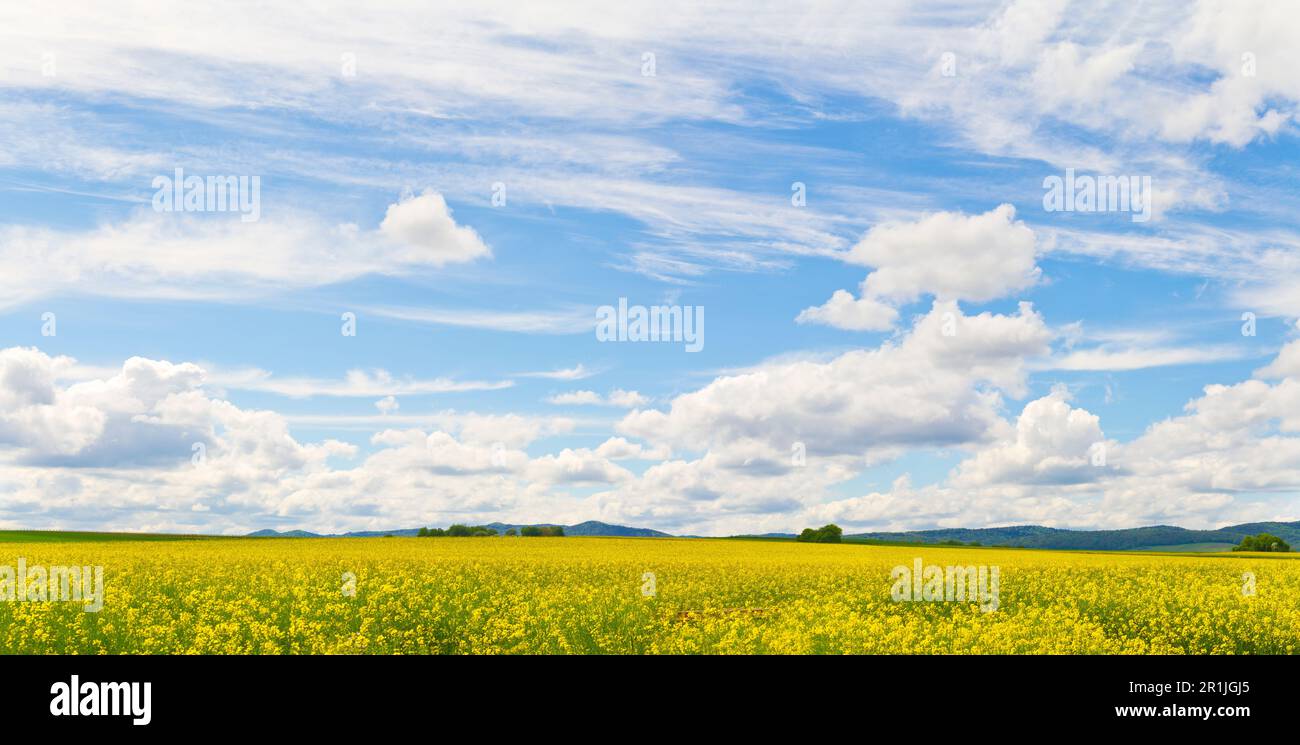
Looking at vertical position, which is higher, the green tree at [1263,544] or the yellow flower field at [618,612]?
the yellow flower field at [618,612]

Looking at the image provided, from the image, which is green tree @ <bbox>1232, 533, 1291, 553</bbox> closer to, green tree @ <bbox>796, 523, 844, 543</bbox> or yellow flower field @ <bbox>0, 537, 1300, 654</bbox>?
green tree @ <bbox>796, 523, 844, 543</bbox>

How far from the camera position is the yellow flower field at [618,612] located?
64.9 ft

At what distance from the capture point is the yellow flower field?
19.8 meters
